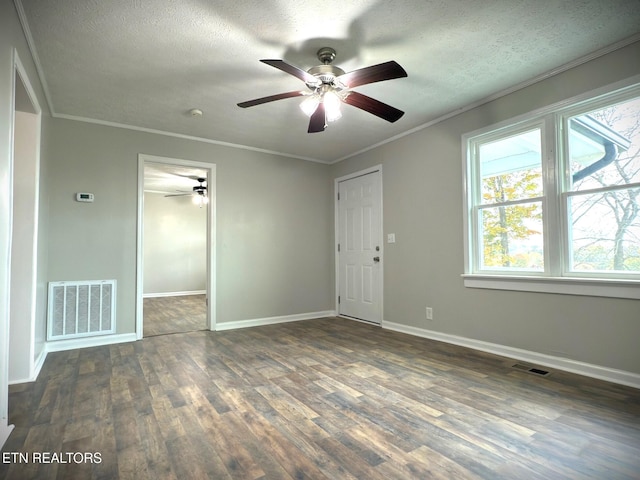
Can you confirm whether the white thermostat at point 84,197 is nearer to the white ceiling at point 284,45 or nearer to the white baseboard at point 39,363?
the white ceiling at point 284,45

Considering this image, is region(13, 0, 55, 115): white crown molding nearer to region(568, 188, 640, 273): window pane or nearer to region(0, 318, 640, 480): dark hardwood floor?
region(0, 318, 640, 480): dark hardwood floor

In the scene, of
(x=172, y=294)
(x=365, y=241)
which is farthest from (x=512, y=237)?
(x=172, y=294)

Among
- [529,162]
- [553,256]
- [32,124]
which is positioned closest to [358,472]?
[553,256]

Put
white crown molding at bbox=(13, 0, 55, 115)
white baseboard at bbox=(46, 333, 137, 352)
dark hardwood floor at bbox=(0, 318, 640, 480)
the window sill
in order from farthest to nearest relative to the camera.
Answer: white baseboard at bbox=(46, 333, 137, 352), the window sill, white crown molding at bbox=(13, 0, 55, 115), dark hardwood floor at bbox=(0, 318, 640, 480)

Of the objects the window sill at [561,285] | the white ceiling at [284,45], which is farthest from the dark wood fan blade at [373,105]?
the window sill at [561,285]

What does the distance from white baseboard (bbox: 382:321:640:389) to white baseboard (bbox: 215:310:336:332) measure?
1737mm

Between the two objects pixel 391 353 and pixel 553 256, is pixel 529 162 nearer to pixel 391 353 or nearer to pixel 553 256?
→ pixel 553 256

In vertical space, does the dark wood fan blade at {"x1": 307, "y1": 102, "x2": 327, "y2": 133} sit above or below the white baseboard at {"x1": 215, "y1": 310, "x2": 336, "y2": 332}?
above

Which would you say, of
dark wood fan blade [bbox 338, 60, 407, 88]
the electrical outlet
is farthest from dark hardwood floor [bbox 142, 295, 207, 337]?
dark wood fan blade [bbox 338, 60, 407, 88]

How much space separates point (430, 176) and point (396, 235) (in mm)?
871

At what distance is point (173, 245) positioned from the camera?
8133 mm

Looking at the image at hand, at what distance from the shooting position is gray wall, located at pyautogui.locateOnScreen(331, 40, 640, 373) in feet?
8.33

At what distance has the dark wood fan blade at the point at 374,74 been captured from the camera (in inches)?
82.4

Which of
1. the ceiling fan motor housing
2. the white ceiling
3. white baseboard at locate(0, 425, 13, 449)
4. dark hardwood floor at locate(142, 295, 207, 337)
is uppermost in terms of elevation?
the white ceiling
